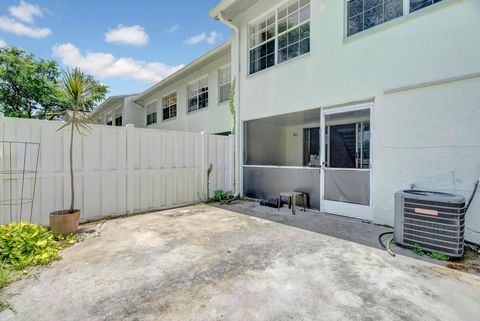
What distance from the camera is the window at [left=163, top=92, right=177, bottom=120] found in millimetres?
11823

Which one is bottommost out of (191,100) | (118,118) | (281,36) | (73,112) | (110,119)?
(73,112)

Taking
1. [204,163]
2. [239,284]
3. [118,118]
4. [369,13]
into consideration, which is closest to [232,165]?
[204,163]

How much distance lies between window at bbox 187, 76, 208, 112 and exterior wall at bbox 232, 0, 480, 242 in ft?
16.9

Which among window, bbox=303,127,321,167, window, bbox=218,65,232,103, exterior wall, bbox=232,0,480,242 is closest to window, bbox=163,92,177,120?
window, bbox=218,65,232,103

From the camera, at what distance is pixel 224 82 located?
894cm

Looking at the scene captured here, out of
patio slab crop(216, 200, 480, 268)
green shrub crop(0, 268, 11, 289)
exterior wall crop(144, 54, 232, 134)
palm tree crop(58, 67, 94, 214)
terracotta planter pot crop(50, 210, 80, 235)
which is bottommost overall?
green shrub crop(0, 268, 11, 289)

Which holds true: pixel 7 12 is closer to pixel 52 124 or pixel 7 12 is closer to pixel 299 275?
pixel 52 124

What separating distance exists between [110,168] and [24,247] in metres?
2.33

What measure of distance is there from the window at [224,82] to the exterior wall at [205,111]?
13 centimetres

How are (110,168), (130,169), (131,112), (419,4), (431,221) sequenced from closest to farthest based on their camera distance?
(431,221) < (419,4) < (110,168) < (130,169) < (131,112)

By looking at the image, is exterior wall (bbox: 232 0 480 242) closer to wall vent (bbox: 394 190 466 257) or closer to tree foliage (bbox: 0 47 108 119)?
wall vent (bbox: 394 190 466 257)

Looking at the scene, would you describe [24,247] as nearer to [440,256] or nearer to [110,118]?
[440,256]

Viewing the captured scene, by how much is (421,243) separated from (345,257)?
1181 millimetres

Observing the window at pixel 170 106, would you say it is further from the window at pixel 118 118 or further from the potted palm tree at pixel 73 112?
the potted palm tree at pixel 73 112
